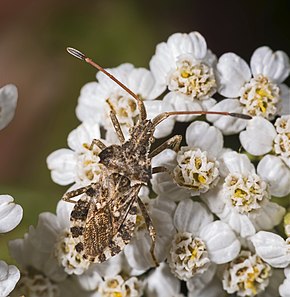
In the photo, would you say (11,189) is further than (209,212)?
Yes

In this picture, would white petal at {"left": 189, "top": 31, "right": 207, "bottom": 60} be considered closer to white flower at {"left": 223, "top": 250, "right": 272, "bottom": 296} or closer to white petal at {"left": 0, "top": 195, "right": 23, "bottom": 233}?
white flower at {"left": 223, "top": 250, "right": 272, "bottom": 296}

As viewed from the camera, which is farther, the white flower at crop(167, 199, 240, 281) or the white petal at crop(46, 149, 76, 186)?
the white petal at crop(46, 149, 76, 186)

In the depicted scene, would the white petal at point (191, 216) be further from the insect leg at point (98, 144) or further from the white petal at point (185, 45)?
the white petal at point (185, 45)

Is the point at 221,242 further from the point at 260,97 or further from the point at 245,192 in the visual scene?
the point at 260,97

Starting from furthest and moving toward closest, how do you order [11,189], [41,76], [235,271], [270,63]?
[41,76] → [11,189] → [270,63] → [235,271]

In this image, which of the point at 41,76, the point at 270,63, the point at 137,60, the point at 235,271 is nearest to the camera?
the point at 235,271

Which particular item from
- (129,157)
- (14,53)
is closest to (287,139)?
(129,157)

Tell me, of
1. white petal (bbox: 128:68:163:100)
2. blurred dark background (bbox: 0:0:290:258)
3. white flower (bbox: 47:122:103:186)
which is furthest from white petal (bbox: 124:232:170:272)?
blurred dark background (bbox: 0:0:290:258)

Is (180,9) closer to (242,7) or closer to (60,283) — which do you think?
(242,7)
